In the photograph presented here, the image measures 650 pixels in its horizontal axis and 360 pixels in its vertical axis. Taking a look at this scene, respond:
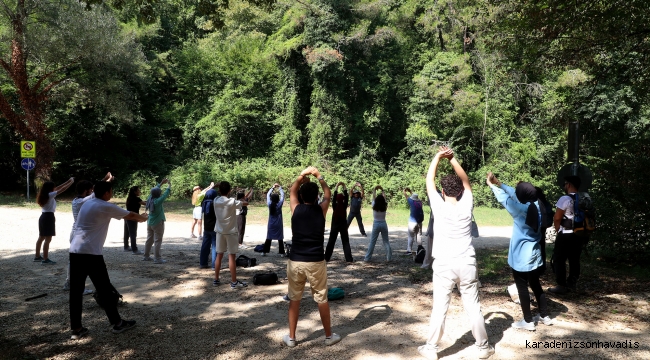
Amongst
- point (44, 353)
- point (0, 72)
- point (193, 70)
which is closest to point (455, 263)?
point (44, 353)

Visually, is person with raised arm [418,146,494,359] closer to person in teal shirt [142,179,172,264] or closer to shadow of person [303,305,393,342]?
shadow of person [303,305,393,342]

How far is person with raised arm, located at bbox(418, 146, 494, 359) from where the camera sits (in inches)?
185

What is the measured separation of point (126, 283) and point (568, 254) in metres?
7.31

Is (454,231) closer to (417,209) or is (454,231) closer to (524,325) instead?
(524,325)

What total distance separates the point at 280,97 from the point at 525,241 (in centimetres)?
2890

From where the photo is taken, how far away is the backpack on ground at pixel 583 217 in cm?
712

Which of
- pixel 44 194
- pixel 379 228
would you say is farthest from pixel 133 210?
pixel 379 228

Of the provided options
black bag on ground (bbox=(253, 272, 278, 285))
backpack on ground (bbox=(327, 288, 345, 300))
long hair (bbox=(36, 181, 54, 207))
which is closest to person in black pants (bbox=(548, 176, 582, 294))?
backpack on ground (bbox=(327, 288, 345, 300))

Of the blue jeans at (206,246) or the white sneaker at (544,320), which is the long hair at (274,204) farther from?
the white sneaker at (544,320)

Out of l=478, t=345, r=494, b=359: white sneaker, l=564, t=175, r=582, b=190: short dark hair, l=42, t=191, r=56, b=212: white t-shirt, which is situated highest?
l=564, t=175, r=582, b=190: short dark hair

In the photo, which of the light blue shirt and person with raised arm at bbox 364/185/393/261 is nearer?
the light blue shirt

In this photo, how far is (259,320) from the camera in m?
6.24

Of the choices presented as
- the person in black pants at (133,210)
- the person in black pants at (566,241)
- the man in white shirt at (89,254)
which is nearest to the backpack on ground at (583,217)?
the person in black pants at (566,241)

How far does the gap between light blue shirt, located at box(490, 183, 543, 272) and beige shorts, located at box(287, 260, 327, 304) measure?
2.31 metres
